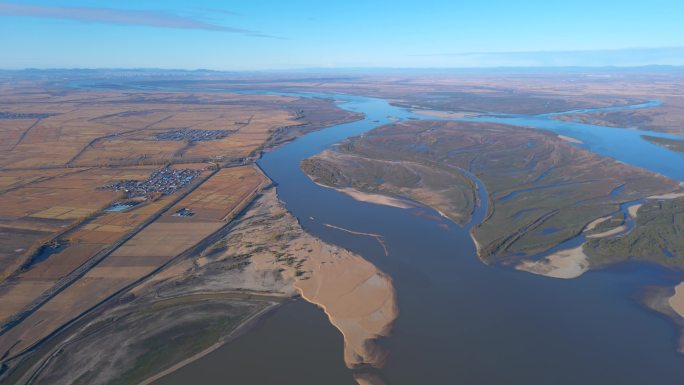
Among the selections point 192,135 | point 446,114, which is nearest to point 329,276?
point 192,135

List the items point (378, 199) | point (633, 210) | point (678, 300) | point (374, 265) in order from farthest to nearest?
1. point (378, 199)
2. point (633, 210)
3. point (374, 265)
4. point (678, 300)

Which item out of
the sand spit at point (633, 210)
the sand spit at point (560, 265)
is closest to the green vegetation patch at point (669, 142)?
the sand spit at point (633, 210)

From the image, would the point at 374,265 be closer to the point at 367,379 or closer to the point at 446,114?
the point at 367,379

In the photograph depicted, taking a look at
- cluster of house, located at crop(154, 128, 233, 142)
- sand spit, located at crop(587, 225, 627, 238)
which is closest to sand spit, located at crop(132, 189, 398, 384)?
sand spit, located at crop(587, 225, 627, 238)

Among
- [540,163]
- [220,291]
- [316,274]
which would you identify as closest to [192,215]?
[220,291]

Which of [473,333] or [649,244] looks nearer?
[473,333]

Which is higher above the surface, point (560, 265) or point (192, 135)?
point (192, 135)
